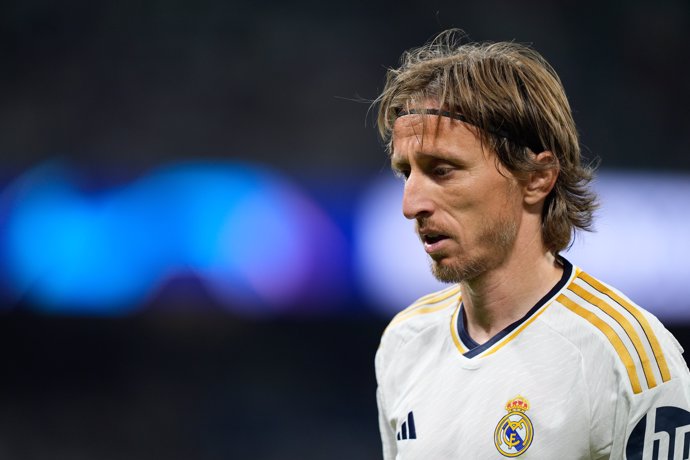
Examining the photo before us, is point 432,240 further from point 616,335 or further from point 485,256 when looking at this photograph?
point 616,335

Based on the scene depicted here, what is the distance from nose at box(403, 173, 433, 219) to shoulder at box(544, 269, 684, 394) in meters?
0.40

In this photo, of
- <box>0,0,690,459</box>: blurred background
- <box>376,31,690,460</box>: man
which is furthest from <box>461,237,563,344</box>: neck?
<box>0,0,690,459</box>: blurred background

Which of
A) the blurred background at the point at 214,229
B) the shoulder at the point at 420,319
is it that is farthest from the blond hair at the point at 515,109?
the blurred background at the point at 214,229

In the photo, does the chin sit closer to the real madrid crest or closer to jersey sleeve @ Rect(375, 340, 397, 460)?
the real madrid crest

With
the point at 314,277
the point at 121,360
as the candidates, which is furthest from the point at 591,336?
the point at 121,360

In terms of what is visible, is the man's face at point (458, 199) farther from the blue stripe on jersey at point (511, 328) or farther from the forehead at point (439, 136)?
the blue stripe on jersey at point (511, 328)

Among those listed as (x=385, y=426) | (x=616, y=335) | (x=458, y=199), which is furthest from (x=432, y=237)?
(x=385, y=426)

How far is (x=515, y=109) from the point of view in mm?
2227

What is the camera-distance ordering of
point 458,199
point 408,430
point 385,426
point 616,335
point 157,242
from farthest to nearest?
point 157,242 < point 385,426 < point 408,430 < point 458,199 < point 616,335

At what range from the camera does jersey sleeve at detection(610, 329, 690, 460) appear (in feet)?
6.32

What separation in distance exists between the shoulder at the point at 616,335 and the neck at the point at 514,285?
64 millimetres

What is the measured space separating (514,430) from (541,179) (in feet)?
2.12

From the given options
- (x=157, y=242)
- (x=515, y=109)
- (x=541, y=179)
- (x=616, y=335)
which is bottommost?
(x=616, y=335)

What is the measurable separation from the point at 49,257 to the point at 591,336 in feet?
13.8
